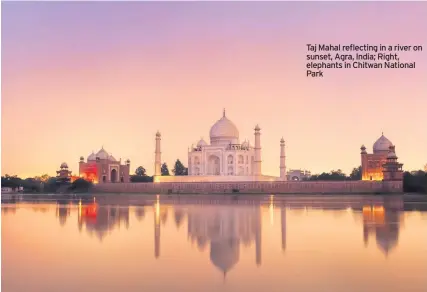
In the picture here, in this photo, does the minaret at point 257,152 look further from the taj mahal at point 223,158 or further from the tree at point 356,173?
the tree at point 356,173

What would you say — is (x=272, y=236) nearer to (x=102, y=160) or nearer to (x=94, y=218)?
(x=94, y=218)

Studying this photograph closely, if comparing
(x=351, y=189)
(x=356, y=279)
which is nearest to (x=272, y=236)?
(x=356, y=279)

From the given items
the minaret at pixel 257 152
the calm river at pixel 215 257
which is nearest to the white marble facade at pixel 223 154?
the minaret at pixel 257 152

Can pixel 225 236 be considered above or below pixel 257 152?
below

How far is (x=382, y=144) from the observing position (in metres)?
27.1

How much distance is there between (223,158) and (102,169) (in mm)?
6988

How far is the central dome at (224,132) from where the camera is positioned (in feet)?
88.6

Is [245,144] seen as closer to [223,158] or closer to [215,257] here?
[223,158]

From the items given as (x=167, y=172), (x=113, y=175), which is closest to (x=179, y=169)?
(x=167, y=172)

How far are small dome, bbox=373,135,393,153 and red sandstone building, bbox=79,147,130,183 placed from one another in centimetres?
1310

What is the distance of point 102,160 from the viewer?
97.7 feet

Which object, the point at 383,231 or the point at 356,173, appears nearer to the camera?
the point at 383,231

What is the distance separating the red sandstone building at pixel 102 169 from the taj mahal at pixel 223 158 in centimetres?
418

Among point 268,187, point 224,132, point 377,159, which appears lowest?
point 268,187
